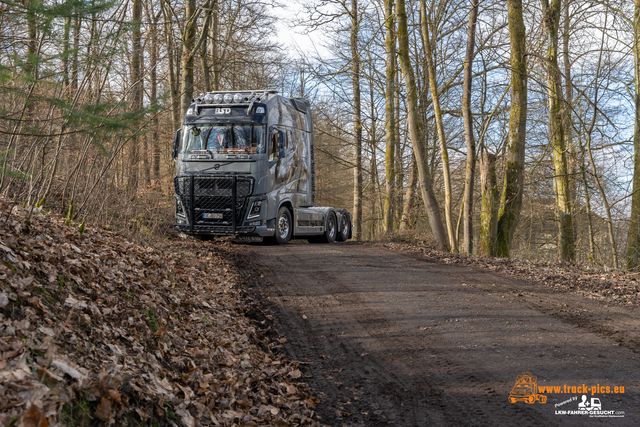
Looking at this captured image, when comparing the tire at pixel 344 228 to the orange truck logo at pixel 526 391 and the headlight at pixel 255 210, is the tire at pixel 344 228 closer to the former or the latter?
the headlight at pixel 255 210

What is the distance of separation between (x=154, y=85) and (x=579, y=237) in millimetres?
18521

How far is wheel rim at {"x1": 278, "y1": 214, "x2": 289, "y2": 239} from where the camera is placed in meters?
13.5

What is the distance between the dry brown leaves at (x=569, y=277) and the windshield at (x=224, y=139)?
4.88 metres

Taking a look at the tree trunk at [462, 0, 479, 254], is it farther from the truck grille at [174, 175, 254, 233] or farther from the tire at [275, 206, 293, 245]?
the truck grille at [174, 175, 254, 233]

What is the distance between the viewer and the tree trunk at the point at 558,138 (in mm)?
14211

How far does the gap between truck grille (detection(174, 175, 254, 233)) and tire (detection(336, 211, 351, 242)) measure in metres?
5.32

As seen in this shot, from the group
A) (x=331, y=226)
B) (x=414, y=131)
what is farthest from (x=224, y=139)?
(x=414, y=131)

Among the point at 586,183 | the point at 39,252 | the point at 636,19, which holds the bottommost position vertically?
the point at 39,252

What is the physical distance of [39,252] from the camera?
4973mm

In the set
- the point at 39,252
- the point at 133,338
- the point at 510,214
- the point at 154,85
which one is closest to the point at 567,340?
the point at 133,338

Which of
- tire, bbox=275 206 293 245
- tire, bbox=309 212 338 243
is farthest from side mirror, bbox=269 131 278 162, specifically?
tire, bbox=309 212 338 243

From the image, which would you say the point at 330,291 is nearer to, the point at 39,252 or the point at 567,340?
the point at 567,340

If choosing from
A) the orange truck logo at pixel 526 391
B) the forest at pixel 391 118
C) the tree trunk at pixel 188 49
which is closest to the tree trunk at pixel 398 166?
the forest at pixel 391 118

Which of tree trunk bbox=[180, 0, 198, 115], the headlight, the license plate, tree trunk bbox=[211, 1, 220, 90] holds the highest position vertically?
tree trunk bbox=[211, 1, 220, 90]
